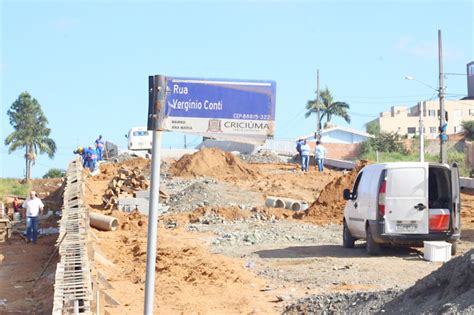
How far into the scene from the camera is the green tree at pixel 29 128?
74500 millimetres

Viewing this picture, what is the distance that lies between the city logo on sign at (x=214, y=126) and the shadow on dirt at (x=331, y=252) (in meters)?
11.2

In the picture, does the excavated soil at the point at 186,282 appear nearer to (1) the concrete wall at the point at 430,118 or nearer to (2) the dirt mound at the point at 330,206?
(2) the dirt mound at the point at 330,206

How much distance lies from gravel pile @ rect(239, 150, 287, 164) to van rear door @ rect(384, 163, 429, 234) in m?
40.2

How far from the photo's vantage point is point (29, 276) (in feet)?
64.3

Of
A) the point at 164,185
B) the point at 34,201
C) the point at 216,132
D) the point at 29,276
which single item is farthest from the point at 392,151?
the point at 216,132

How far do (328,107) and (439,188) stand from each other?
72324 mm

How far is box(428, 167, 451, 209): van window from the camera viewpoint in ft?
55.7

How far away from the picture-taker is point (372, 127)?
322 ft

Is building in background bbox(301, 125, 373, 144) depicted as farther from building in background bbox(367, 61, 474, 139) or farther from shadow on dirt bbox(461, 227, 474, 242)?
shadow on dirt bbox(461, 227, 474, 242)

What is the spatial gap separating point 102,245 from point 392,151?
55.2m

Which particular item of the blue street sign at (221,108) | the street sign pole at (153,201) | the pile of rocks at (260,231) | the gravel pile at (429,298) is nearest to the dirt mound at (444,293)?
the gravel pile at (429,298)

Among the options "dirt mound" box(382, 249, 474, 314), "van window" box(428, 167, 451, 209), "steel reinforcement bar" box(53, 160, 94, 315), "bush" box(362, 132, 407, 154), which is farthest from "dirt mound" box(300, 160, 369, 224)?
"bush" box(362, 132, 407, 154)

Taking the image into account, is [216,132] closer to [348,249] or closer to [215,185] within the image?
[348,249]

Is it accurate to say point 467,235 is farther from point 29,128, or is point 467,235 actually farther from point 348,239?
point 29,128
